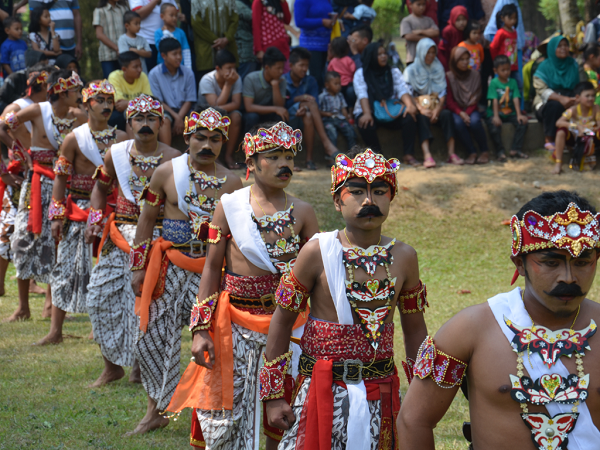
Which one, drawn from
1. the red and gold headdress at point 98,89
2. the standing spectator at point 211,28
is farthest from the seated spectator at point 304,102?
the red and gold headdress at point 98,89

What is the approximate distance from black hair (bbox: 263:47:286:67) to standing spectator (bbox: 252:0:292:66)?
627mm

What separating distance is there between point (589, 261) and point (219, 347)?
8.27ft

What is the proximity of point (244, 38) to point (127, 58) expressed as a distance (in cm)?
223

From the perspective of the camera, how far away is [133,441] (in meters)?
5.11

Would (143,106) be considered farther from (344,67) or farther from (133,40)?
(344,67)

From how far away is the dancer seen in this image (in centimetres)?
345

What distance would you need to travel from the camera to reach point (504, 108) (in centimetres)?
1290

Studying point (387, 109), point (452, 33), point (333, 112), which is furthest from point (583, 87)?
point (333, 112)

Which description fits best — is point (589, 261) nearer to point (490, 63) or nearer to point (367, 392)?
point (367, 392)

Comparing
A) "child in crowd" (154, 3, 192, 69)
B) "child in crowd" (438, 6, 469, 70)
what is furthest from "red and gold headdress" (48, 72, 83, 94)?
"child in crowd" (438, 6, 469, 70)

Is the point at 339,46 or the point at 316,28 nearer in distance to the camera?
the point at 339,46

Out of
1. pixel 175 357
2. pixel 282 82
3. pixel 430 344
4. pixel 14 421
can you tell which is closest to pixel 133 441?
pixel 175 357

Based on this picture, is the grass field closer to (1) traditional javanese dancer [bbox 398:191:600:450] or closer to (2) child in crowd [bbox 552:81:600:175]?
(2) child in crowd [bbox 552:81:600:175]

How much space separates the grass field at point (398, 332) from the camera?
5270 mm
